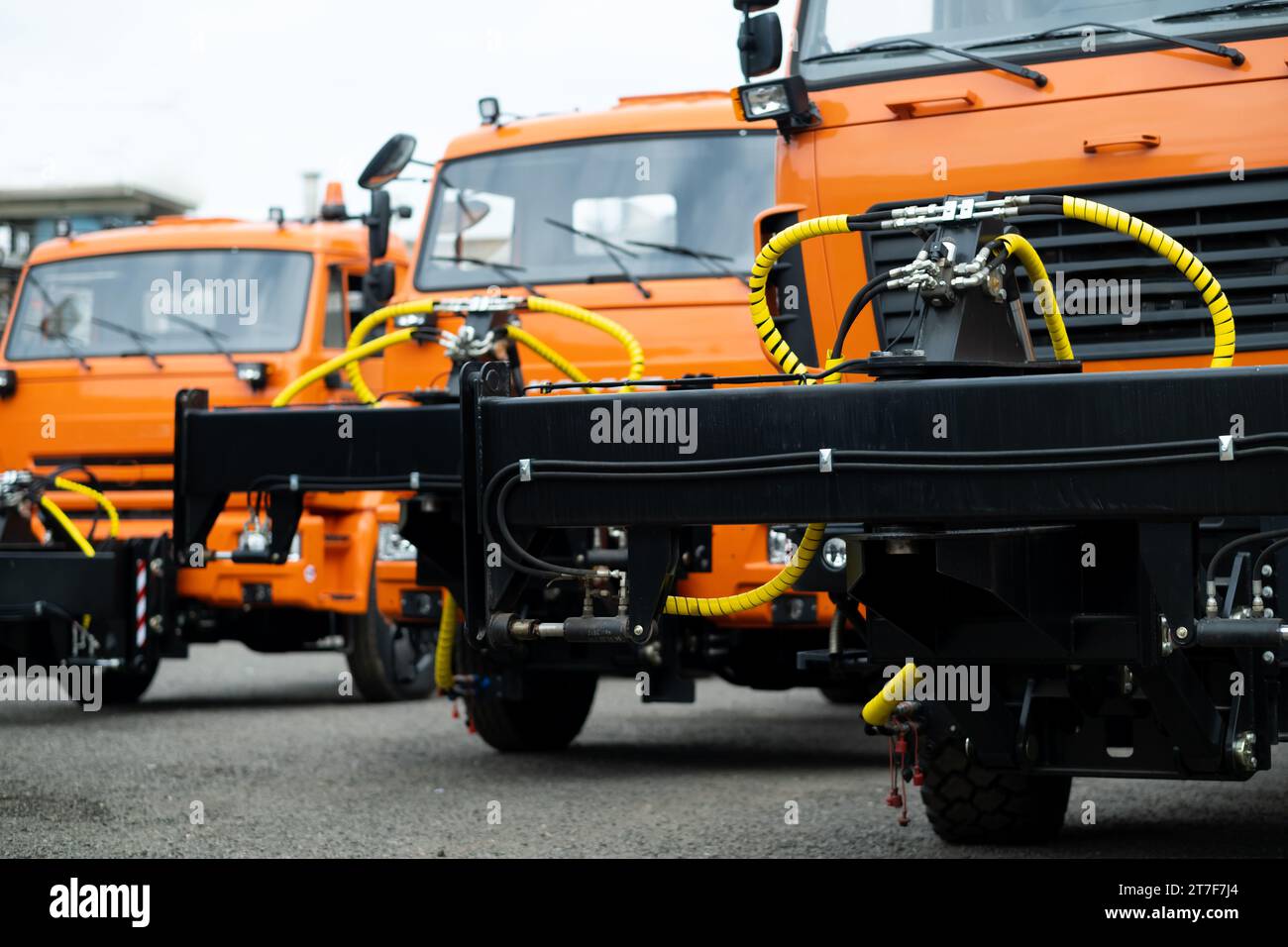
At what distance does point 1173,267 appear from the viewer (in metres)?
5.17

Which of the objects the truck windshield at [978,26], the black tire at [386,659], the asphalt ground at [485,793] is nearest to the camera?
A: the truck windshield at [978,26]

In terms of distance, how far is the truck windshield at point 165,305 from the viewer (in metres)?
11.1

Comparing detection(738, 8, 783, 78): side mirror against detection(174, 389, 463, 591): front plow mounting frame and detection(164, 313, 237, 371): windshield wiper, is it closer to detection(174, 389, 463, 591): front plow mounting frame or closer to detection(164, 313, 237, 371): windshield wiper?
detection(174, 389, 463, 591): front plow mounting frame

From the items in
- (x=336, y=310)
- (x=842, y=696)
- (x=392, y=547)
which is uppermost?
(x=336, y=310)

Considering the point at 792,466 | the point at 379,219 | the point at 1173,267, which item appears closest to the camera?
the point at 792,466

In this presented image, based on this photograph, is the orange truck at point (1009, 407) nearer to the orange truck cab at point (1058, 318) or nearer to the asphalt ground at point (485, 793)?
the orange truck cab at point (1058, 318)

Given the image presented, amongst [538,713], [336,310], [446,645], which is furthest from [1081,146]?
[336,310]

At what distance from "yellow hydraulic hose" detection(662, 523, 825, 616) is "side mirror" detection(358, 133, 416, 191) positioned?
4024 mm

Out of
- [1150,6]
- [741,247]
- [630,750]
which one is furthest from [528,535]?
[630,750]

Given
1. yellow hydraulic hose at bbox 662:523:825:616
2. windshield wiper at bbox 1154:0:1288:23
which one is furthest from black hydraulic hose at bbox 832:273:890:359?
windshield wiper at bbox 1154:0:1288:23

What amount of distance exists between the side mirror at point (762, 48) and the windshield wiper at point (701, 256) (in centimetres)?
224

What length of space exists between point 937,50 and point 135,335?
6738mm

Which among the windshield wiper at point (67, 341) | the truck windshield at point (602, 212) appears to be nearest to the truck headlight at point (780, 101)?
the truck windshield at point (602, 212)

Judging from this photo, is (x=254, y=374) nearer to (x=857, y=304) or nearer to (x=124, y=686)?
(x=124, y=686)
